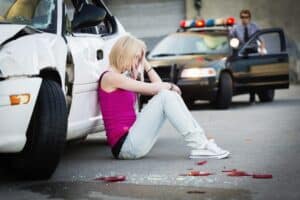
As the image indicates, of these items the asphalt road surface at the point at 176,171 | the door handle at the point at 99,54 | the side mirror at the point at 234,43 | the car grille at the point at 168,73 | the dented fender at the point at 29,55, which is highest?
the dented fender at the point at 29,55

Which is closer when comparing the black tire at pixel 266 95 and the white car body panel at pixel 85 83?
the white car body panel at pixel 85 83

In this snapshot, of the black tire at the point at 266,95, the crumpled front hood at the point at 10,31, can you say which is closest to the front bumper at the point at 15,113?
the crumpled front hood at the point at 10,31

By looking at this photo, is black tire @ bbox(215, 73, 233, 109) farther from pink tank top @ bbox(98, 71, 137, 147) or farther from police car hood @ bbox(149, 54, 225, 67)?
pink tank top @ bbox(98, 71, 137, 147)

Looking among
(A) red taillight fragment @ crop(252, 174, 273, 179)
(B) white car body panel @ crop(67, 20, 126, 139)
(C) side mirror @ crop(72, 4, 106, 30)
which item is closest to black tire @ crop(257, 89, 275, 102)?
(B) white car body panel @ crop(67, 20, 126, 139)

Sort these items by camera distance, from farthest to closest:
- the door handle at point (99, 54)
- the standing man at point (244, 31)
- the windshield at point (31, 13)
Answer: the standing man at point (244, 31)
the door handle at point (99, 54)
the windshield at point (31, 13)

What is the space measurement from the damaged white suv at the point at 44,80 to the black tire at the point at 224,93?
7003mm

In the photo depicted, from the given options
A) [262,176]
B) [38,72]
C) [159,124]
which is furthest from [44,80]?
[262,176]

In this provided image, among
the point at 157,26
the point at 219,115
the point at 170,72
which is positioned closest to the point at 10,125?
the point at 219,115

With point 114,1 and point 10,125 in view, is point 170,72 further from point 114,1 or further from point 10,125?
point 114,1

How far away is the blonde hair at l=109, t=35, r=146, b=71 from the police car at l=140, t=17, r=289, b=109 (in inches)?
267

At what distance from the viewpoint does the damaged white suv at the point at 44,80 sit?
18.7 feet

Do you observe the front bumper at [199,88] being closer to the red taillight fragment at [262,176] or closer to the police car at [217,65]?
the police car at [217,65]

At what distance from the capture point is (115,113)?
7.45 metres

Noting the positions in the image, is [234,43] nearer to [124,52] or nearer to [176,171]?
[124,52]
